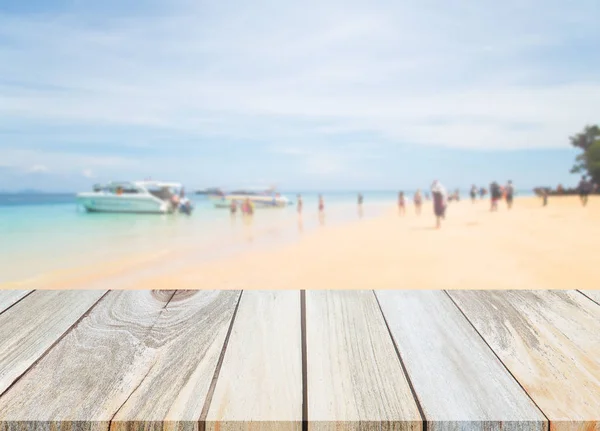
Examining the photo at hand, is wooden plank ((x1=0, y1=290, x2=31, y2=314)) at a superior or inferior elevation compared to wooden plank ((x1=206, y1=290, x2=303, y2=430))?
inferior

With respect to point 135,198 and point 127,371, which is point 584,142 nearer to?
point 127,371

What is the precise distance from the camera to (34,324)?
110 cm

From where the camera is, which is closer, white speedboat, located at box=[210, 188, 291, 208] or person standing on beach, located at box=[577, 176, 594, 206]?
person standing on beach, located at box=[577, 176, 594, 206]

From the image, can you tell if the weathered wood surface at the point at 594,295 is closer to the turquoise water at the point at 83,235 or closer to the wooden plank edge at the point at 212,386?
the wooden plank edge at the point at 212,386

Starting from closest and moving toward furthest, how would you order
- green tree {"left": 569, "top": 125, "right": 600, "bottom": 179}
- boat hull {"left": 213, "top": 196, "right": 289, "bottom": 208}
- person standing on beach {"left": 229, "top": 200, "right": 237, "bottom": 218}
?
green tree {"left": 569, "top": 125, "right": 600, "bottom": 179} < person standing on beach {"left": 229, "top": 200, "right": 237, "bottom": 218} < boat hull {"left": 213, "top": 196, "right": 289, "bottom": 208}

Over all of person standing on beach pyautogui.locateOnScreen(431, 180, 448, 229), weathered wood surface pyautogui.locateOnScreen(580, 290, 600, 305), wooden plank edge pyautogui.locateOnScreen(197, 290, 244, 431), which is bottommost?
person standing on beach pyautogui.locateOnScreen(431, 180, 448, 229)

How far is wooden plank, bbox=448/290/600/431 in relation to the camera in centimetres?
73

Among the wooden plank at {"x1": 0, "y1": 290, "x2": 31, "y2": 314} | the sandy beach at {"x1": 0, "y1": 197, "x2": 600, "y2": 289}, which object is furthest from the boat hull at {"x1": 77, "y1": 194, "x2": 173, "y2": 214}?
the wooden plank at {"x1": 0, "y1": 290, "x2": 31, "y2": 314}

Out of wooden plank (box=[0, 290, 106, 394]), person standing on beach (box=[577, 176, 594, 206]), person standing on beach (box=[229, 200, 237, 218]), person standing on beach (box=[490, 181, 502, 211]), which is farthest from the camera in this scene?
person standing on beach (box=[229, 200, 237, 218])

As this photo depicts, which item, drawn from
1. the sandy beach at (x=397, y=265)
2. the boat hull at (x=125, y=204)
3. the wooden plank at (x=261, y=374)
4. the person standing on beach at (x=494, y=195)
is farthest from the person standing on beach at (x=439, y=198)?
the wooden plank at (x=261, y=374)

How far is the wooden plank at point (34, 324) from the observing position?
2.92 feet

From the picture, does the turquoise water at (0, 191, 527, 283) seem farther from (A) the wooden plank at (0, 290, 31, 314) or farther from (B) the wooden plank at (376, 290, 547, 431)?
(B) the wooden plank at (376, 290, 547, 431)

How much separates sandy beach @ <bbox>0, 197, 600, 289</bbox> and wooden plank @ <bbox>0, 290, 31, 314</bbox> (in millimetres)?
1888

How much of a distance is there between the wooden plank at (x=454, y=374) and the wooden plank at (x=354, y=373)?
0.03 meters
